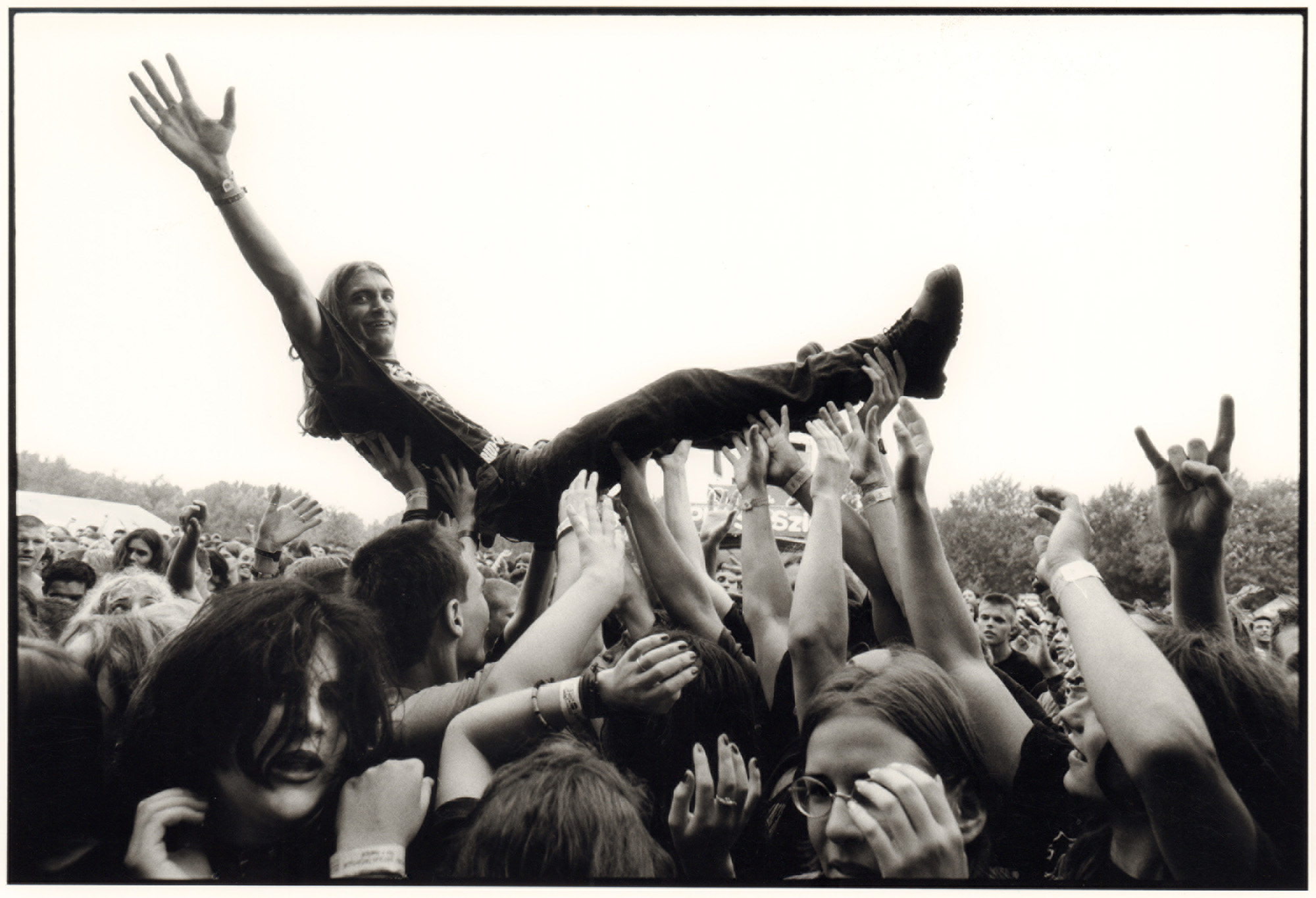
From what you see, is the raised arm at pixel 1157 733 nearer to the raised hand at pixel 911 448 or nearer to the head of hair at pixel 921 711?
the head of hair at pixel 921 711

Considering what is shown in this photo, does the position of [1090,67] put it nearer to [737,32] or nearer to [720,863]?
[737,32]

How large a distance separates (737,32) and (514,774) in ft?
8.82

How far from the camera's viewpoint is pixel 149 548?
3.64 m

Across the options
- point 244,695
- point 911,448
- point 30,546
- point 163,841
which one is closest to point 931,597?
point 911,448

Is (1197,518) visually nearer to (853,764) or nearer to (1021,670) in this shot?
(1021,670)

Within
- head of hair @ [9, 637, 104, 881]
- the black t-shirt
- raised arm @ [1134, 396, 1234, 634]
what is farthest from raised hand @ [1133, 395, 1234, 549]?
head of hair @ [9, 637, 104, 881]

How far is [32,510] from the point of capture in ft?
11.9

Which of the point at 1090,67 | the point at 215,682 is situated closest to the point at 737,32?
the point at 1090,67

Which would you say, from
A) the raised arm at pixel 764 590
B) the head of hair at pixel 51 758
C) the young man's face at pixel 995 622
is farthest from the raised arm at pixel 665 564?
the head of hair at pixel 51 758

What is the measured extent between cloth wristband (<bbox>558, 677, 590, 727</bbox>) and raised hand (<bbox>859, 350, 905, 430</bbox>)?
4.38ft

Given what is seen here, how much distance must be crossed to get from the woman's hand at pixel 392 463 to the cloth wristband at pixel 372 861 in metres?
1.19

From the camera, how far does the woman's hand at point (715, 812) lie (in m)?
3.12

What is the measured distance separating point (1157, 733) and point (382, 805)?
7.53 feet

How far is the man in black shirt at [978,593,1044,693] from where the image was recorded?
11.3 feet
